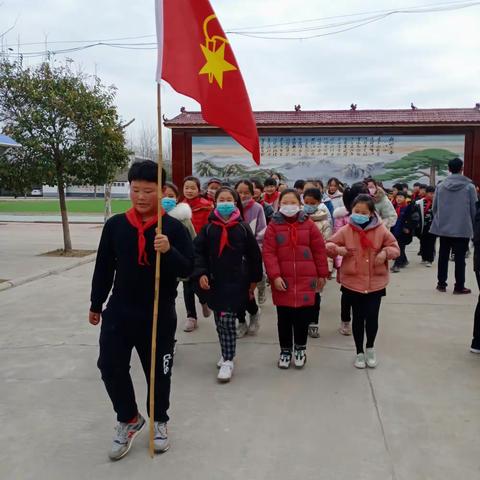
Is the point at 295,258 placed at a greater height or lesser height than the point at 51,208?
greater

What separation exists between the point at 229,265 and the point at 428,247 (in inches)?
276

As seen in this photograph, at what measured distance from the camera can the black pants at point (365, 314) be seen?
422cm

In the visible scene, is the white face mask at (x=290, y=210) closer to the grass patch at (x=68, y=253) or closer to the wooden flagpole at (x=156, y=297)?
the wooden flagpole at (x=156, y=297)

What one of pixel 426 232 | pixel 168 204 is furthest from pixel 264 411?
pixel 426 232

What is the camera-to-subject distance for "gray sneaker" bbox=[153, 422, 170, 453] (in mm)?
2932

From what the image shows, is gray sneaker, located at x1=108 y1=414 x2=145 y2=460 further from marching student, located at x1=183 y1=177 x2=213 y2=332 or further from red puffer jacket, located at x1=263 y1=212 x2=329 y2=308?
marching student, located at x1=183 y1=177 x2=213 y2=332

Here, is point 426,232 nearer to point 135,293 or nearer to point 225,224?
point 225,224

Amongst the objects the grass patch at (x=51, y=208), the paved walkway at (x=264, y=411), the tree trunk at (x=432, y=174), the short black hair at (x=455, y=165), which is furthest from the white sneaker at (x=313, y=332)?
the grass patch at (x=51, y=208)

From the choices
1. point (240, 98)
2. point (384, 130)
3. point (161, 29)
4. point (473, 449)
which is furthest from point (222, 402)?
point (384, 130)

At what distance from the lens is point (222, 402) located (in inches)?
143

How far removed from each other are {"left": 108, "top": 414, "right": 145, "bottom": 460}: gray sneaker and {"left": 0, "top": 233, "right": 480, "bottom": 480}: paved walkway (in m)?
0.05

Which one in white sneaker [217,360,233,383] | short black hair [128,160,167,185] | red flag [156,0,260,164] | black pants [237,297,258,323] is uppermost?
red flag [156,0,260,164]

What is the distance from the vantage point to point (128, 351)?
2.92 meters

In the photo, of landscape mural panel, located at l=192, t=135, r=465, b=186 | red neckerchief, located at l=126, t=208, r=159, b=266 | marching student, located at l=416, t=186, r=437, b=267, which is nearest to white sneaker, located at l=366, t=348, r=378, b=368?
red neckerchief, located at l=126, t=208, r=159, b=266
